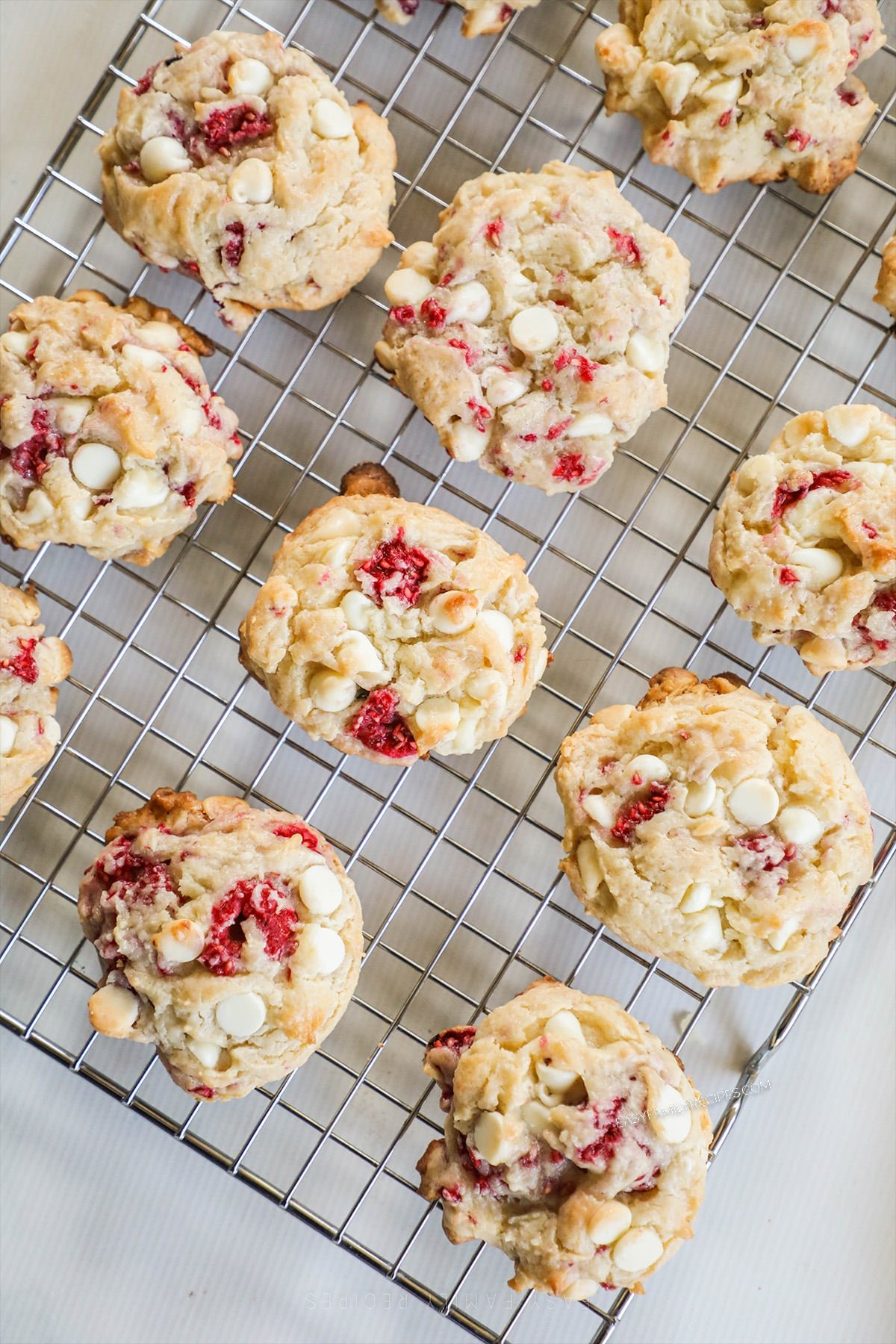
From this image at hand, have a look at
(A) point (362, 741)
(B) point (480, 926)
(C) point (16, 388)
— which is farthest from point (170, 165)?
(B) point (480, 926)

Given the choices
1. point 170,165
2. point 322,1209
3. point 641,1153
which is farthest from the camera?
point 322,1209

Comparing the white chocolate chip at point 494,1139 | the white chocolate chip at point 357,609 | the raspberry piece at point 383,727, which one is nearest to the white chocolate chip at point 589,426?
the white chocolate chip at point 357,609

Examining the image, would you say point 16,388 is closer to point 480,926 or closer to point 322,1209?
point 480,926

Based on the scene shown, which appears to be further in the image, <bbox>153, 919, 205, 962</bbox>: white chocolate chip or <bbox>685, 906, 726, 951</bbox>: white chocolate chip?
<bbox>685, 906, 726, 951</bbox>: white chocolate chip

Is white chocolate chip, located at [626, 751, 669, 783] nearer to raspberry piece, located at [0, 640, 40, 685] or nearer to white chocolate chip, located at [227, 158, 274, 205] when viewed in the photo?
raspberry piece, located at [0, 640, 40, 685]

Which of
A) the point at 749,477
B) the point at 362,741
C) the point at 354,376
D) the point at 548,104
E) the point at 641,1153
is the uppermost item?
the point at 548,104

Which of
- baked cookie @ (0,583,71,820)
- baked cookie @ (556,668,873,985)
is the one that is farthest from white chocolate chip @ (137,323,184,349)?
baked cookie @ (556,668,873,985)

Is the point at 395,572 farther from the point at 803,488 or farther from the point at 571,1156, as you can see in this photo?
the point at 571,1156
